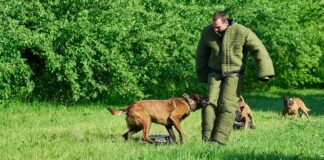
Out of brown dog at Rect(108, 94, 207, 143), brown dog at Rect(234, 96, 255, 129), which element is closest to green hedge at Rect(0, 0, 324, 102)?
brown dog at Rect(234, 96, 255, 129)

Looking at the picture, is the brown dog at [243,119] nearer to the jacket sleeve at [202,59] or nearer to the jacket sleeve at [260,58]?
the jacket sleeve at [202,59]

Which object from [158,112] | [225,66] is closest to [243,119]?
[158,112]

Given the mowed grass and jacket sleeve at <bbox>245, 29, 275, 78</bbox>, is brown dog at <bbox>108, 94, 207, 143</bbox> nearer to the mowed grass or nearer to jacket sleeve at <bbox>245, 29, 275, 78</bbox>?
the mowed grass

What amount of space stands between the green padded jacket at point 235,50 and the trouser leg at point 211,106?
0.18m

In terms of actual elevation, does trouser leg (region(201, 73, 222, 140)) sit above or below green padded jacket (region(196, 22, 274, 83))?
below

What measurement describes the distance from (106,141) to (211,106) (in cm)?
198

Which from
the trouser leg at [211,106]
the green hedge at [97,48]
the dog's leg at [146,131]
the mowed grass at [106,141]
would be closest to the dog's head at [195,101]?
the mowed grass at [106,141]

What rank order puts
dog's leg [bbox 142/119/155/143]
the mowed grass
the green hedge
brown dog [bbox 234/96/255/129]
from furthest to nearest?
the green hedge < brown dog [bbox 234/96/255/129] < dog's leg [bbox 142/119/155/143] < the mowed grass

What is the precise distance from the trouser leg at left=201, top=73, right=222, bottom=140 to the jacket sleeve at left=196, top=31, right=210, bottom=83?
0.27m

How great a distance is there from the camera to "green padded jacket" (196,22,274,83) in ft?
31.6

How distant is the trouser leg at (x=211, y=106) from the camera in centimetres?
988

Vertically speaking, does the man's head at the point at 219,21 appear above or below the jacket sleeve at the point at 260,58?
above

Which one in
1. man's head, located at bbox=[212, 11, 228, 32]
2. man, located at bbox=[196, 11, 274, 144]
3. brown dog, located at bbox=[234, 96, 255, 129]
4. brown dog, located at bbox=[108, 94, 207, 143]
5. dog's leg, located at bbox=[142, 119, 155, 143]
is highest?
man's head, located at bbox=[212, 11, 228, 32]

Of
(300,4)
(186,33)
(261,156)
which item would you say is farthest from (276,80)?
(261,156)
